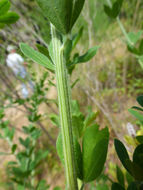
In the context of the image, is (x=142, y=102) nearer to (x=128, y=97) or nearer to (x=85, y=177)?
(x=85, y=177)

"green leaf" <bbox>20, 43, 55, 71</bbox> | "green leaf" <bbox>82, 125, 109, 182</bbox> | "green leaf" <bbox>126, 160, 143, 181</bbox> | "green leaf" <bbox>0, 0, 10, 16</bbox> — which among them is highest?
"green leaf" <bbox>0, 0, 10, 16</bbox>

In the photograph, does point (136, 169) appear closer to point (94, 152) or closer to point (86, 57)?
point (94, 152)

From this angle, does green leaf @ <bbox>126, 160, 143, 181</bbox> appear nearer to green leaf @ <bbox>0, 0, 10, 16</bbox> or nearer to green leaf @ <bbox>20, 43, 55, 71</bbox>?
green leaf @ <bbox>20, 43, 55, 71</bbox>

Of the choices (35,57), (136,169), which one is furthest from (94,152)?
(35,57)

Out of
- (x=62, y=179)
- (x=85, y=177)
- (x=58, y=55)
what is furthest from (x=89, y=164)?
(x=62, y=179)

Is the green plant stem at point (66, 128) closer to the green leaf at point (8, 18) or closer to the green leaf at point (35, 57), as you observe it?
the green leaf at point (35, 57)

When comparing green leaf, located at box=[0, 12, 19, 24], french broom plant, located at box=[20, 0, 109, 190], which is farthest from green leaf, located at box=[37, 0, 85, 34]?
green leaf, located at box=[0, 12, 19, 24]
